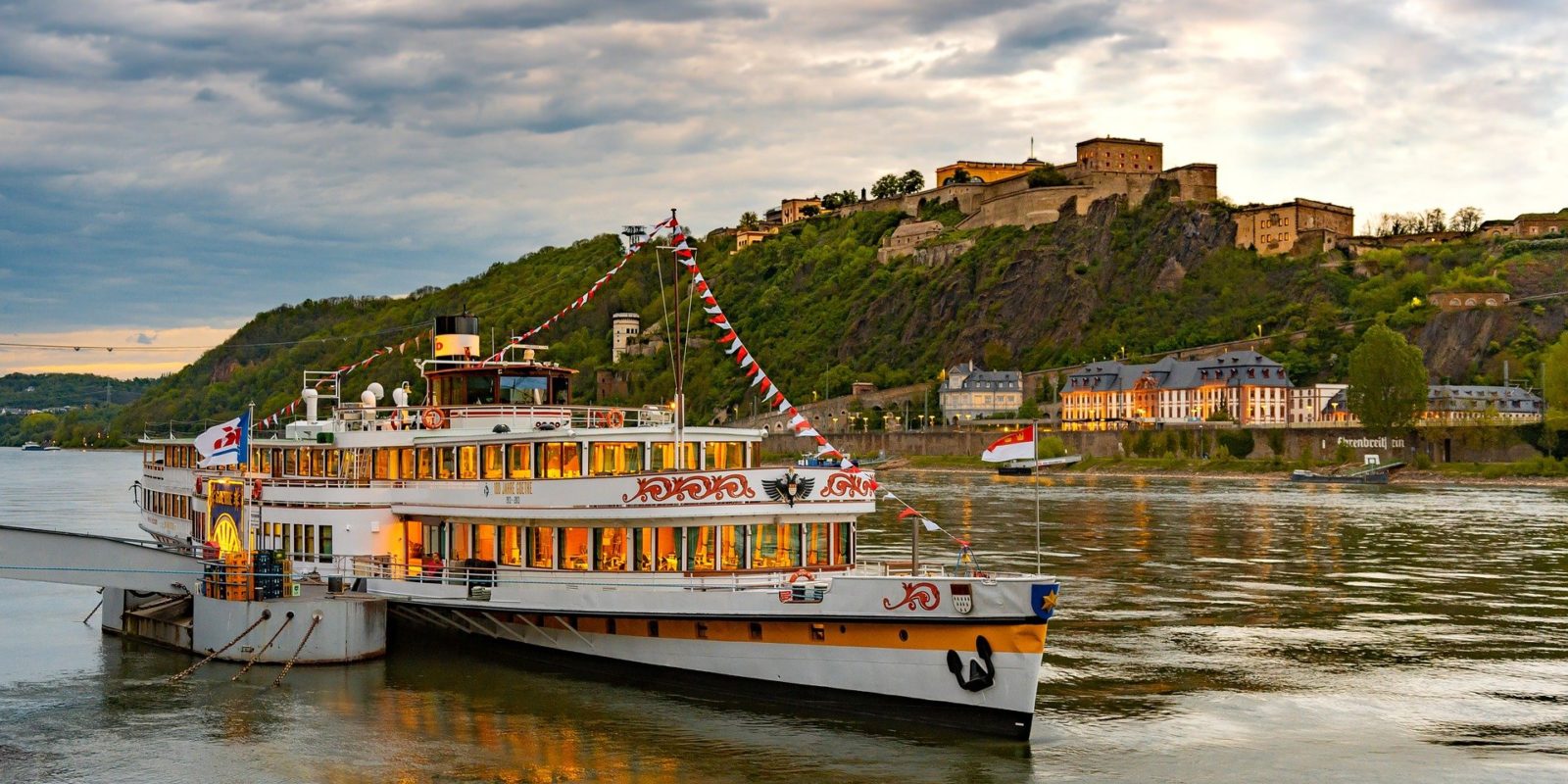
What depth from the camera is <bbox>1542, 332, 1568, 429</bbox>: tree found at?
10050 centimetres

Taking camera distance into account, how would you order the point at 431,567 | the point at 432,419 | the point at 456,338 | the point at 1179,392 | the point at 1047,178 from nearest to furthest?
the point at 431,567 < the point at 432,419 < the point at 456,338 < the point at 1179,392 < the point at 1047,178

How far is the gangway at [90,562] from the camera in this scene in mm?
26906

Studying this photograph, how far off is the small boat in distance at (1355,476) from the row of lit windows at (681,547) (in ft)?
276

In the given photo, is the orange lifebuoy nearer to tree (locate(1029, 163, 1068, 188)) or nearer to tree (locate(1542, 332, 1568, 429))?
tree (locate(1542, 332, 1568, 429))

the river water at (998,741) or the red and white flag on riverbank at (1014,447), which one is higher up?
the red and white flag on riverbank at (1014,447)

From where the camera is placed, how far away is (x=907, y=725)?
2167 centimetres

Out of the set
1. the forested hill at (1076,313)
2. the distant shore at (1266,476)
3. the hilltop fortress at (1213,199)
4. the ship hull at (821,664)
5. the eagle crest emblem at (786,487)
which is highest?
the hilltop fortress at (1213,199)

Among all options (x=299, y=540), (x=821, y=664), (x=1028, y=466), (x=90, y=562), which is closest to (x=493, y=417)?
(x=299, y=540)

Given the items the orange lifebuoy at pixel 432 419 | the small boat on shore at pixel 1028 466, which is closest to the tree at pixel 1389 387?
the small boat on shore at pixel 1028 466

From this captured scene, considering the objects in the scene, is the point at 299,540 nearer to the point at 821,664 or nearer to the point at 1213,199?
the point at 821,664

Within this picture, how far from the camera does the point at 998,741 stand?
2114 cm

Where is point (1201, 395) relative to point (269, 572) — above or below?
above

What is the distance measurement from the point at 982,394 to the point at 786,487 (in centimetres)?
13663

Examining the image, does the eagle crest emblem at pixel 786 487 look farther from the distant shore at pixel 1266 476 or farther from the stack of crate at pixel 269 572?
the distant shore at pixel 1266 476
